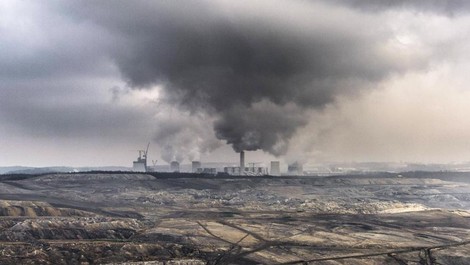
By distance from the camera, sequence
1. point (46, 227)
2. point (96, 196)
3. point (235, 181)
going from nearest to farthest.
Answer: point (46, 227) → point (96, 196) → point (235, 181)

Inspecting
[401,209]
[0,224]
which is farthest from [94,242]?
[401,209]

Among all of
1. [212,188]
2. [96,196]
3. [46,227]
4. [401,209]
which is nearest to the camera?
[46,227]

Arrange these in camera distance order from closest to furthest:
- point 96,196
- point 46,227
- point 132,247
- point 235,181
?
point 132,247 → point 46,227 → point 96,196 → point 235,181

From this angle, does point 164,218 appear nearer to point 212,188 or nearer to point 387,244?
point 387,244

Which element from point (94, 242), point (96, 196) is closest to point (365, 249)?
point (94, 242)

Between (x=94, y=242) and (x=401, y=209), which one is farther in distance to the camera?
(x=401, y=209)

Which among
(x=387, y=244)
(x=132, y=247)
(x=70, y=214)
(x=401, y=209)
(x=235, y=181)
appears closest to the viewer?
(x=132, y=247)

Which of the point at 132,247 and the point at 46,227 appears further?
the point at 46,227

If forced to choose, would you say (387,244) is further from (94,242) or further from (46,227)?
(46,227)

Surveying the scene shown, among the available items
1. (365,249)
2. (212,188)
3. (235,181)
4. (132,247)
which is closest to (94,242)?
(132,247)
